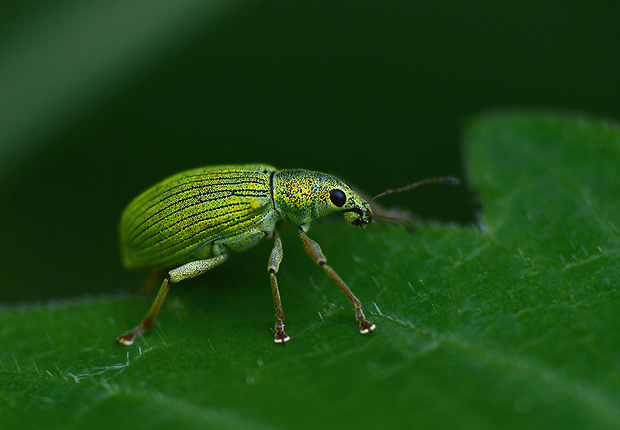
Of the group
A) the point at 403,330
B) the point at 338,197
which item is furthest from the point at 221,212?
the point at 403,330

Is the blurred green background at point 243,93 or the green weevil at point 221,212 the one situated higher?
the blurred green background at point 243,93

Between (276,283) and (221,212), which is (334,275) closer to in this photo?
(276,283)

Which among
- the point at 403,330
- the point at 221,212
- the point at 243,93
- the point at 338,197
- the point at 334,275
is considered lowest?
the point at 403,330

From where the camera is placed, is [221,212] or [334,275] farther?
[221,212]

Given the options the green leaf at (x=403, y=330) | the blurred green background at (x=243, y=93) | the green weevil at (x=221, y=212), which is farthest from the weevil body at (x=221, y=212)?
the blurred green background at (x=243, y=93)

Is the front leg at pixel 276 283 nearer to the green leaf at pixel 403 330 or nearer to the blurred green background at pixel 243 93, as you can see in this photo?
the green leaf at pixel 403 330

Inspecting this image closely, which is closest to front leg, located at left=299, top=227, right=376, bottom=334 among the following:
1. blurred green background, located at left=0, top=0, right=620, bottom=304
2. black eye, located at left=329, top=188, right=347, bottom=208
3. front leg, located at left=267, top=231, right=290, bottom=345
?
front leg, located at left=267, top=231, right=290, bottom=345

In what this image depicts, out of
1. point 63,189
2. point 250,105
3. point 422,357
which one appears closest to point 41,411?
point 422,357
